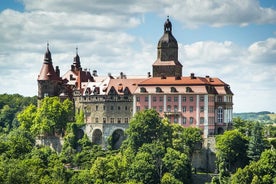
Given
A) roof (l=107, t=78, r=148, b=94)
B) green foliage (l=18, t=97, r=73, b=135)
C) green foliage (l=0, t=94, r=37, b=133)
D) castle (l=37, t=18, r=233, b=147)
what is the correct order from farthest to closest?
green foliage (l=0, t=94, r=37, b=133)
green foliage (l=18, t=97, r=73, b=135)
roof (l=107, t=78, r=148, b=94)
castle (l=37, t=18, r=233, b=147)

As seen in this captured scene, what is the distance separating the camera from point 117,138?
10719cm

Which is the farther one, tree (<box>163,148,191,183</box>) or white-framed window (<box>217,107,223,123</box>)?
white-framed window (<box>217,107,223,123</box>)

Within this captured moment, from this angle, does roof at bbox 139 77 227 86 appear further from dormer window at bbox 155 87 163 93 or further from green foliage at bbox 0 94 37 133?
green foliage at bbox 0 94 37 133

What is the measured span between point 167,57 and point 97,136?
1790cm

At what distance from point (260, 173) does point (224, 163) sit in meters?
7.36

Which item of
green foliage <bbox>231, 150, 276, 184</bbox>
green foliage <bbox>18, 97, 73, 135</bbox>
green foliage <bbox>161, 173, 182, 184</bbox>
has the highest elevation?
green foliage <bbox>18, 97, 73, 135</bbox>

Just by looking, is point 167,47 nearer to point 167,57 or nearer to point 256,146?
point 167,57

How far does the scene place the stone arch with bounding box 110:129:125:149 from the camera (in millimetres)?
106688

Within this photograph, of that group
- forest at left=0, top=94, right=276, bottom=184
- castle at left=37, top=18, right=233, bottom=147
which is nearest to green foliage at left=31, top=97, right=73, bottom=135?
forest at left=0, top=94, right=276, bottom=184

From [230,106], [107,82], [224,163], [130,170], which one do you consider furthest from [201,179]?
[107,82]

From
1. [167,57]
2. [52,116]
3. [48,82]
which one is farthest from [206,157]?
[48,82]

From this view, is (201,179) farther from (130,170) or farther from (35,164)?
(35,164)

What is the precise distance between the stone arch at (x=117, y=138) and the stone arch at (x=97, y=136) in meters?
2.35

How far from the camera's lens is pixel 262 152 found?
91625mm
